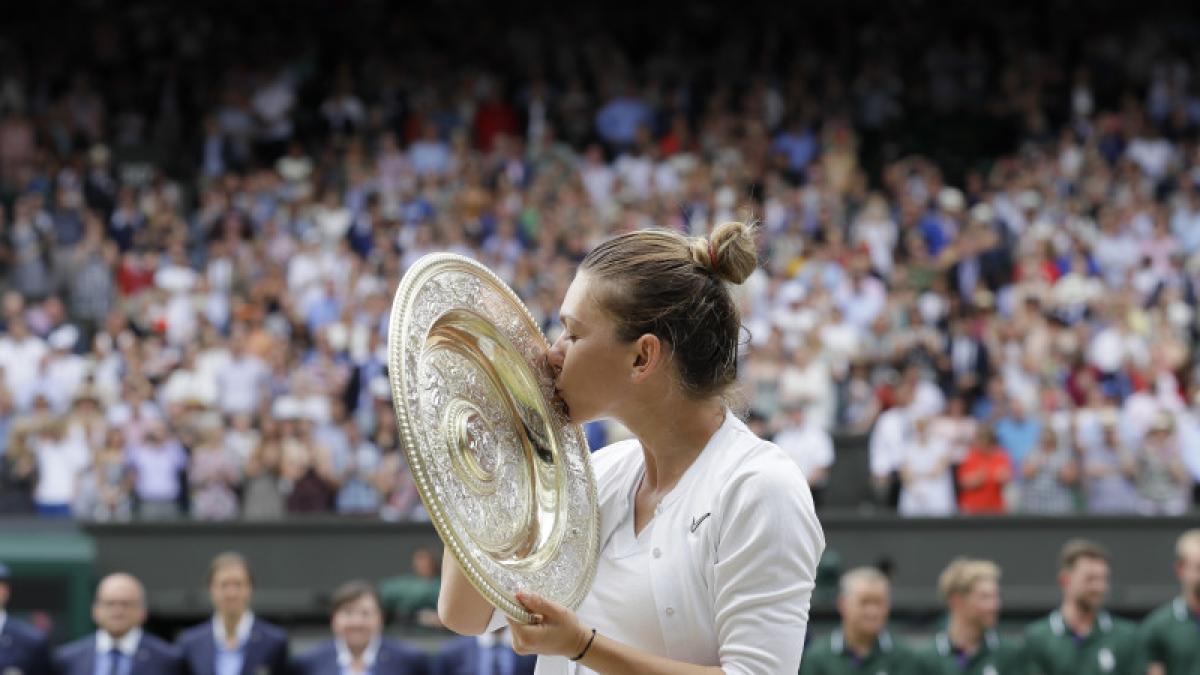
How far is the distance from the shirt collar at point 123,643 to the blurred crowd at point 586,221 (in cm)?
321

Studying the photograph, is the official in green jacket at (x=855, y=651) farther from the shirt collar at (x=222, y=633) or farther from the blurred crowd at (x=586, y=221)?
the blurred crowd at (x=586, y=221)

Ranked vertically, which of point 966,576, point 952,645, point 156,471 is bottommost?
point 952,645

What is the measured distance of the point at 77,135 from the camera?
1761 cm

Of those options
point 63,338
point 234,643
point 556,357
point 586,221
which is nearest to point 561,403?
point 556,357

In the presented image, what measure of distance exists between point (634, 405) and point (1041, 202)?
45.9 ft

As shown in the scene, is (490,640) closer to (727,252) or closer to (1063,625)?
(1063,625)

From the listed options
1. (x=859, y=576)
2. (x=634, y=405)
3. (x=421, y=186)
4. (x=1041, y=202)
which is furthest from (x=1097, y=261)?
(x=634, y=405)

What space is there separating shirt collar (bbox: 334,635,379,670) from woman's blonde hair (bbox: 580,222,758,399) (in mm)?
5741

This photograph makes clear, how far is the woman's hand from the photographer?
2.48 meters

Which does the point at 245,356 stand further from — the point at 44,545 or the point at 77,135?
the point at 77,135

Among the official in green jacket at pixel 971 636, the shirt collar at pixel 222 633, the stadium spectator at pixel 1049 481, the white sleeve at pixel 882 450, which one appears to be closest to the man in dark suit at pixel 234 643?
the shirt collar at pixel 222 633

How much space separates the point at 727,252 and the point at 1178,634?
6.26 meters

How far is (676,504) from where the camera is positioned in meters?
2.71

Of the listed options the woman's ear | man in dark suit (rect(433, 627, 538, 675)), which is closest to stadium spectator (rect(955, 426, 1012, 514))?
man in dark suit (rect(433, 627, 538, 675))
